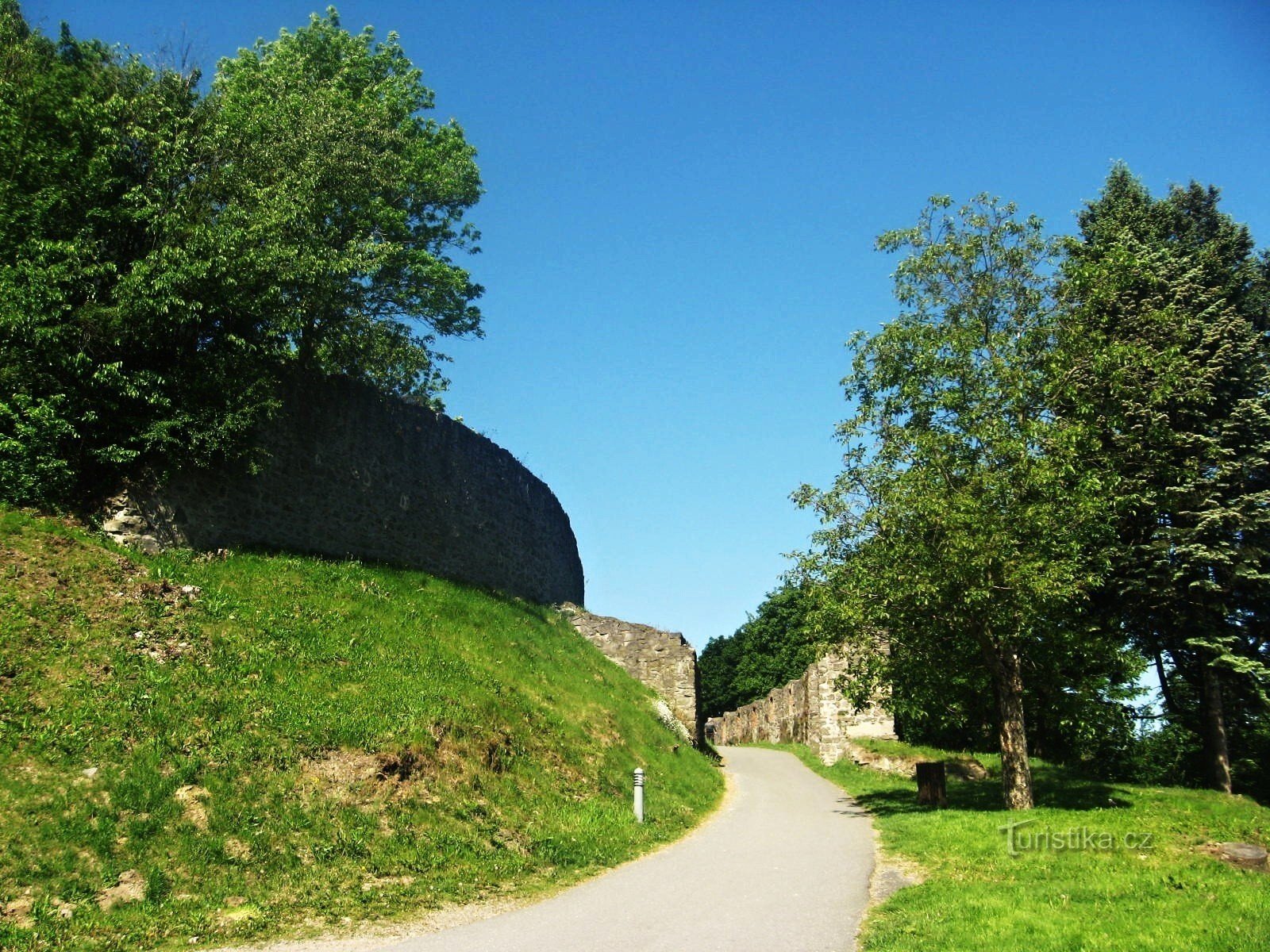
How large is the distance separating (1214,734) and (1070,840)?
Result: 11.4 meters

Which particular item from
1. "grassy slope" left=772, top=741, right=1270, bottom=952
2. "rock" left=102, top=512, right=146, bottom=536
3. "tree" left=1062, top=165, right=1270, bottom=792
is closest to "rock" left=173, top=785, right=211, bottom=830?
"rock" left=102, top=512, right=146, bottom=536

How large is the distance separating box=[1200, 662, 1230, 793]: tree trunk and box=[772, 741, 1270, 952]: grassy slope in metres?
3.32

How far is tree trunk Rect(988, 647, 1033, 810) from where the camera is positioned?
52.0ft

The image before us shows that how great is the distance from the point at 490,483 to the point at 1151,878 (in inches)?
741

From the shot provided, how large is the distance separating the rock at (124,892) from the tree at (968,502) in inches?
473

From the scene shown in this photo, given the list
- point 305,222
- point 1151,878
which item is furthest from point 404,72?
point 1151,878

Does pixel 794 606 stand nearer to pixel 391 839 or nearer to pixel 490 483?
pixel 490 483

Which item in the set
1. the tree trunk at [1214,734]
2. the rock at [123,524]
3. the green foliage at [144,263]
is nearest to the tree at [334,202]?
the green foliage at [144,263]

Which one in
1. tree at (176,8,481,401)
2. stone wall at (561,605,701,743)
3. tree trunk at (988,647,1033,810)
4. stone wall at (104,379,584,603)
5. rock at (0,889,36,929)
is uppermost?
tree at (176,8,481,401)

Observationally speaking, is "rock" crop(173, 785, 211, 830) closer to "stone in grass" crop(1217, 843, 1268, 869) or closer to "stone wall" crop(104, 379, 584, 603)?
"stone wall" crop(104, 379, 584, 603)

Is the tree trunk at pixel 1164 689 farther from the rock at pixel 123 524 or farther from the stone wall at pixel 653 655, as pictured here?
the rock at pixel 123 524

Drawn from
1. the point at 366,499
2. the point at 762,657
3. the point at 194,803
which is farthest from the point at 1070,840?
the point at 762,657

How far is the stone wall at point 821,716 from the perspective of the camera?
2602 cm

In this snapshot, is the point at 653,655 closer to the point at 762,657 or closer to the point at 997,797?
the point at 997,797
